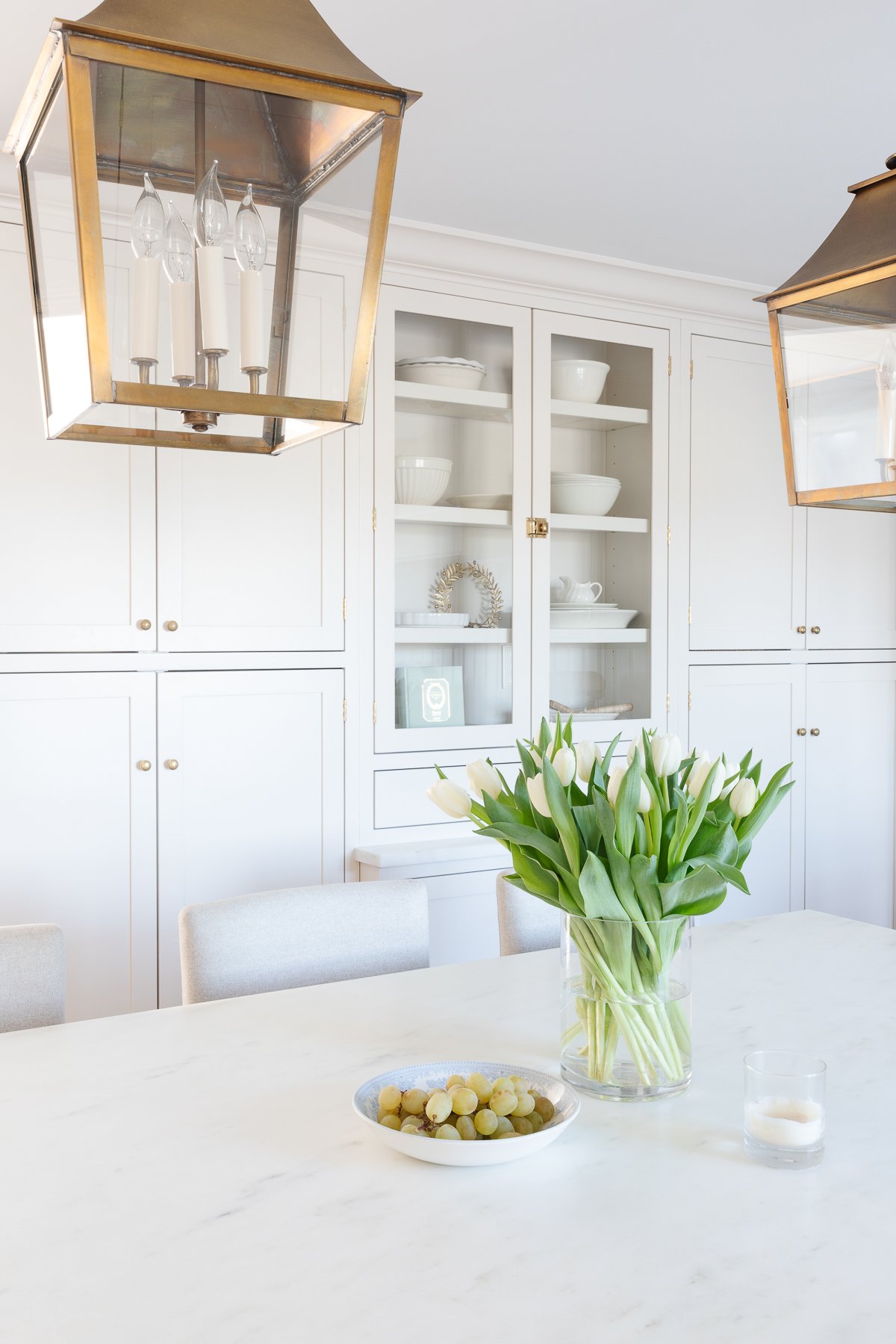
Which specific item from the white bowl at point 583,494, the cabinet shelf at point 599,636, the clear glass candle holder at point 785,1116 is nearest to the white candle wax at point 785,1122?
the clear glass candle holder at point 785,1116

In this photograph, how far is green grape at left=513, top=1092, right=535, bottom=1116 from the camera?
3.62ft

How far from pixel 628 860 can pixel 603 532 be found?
7.30 ft

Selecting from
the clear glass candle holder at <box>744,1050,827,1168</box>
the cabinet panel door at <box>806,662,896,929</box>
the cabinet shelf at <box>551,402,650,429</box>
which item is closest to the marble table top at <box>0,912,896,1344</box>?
the clear glass candle holder at <box>744,1050,827,1168</box>

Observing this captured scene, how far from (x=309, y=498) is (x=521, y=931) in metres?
1.33

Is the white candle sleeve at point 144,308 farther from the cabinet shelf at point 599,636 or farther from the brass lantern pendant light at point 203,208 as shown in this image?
the cabinet shelf at point 599,636

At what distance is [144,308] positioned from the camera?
38.1 inches

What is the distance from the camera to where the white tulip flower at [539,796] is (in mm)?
1224

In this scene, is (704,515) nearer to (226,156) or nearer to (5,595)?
(5,595)

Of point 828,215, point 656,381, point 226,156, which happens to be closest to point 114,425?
point 226,156

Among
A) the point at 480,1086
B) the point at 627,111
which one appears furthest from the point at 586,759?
the point at 627,111

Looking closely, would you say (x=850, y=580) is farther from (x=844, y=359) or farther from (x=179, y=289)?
(x=179, y=289)

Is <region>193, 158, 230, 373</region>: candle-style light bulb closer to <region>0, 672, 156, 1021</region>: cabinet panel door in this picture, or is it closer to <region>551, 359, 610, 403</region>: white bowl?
<region>0, 672, 156, 1021</region>: cabinet panel door

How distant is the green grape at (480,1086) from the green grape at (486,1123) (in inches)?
0.9

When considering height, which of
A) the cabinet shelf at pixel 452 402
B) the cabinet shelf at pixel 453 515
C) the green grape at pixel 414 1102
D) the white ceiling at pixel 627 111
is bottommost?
the green grape at pixel 414 1102
